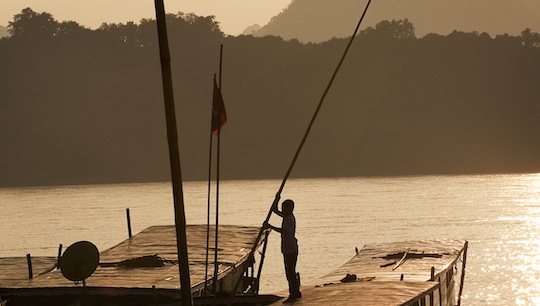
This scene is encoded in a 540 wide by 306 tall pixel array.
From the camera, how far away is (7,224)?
150 meters

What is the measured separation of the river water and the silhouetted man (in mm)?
40685

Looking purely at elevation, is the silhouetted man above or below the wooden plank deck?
above

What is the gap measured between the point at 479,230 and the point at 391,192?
78.8 m

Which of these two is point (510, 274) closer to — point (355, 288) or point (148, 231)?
point (148, 231)

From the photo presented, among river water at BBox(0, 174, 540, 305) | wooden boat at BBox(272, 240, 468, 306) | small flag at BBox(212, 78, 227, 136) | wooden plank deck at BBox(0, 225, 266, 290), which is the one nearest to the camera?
small flag at BBox(212, 78, 227, 136)

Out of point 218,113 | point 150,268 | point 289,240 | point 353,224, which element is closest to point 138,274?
point 150,268

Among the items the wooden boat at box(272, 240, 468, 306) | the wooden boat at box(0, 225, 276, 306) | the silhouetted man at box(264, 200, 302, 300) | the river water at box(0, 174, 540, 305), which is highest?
the silhouetted man at box(264, 200, 302, 300)

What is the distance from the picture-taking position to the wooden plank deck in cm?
3297

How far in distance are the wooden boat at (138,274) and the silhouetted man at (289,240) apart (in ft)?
4.02

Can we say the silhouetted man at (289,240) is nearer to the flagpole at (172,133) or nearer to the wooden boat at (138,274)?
the wooden boat at (138,274)

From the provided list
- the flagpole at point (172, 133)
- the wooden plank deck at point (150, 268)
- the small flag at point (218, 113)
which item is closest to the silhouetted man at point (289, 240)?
the small flag at point (218, 113)

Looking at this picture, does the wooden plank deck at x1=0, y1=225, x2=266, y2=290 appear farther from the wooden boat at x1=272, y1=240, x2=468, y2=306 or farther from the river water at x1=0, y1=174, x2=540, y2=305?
the river water at x1=0, y1=174, x2=540, y2=305

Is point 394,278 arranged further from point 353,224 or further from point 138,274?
point 353,224

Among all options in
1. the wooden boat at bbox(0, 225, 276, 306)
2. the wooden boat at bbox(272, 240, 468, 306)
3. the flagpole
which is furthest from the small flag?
the flagpole
